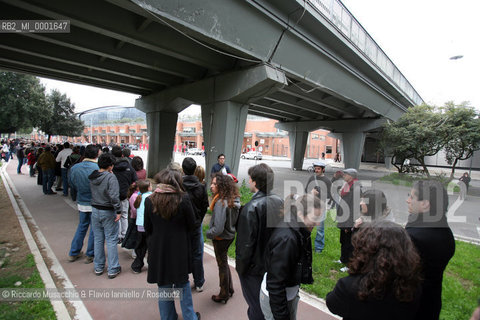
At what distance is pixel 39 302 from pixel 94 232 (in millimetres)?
1073

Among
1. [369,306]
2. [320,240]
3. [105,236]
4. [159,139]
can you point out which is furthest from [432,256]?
[159,139]

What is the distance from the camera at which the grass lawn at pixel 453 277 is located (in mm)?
3418

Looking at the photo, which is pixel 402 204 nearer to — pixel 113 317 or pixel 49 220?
pixel 113 317

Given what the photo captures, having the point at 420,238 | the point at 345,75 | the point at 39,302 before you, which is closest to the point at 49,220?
the point at 39,302

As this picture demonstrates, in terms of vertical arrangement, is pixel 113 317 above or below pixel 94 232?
below

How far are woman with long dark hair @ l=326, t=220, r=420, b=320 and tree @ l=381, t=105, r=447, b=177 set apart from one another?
17.9 metres

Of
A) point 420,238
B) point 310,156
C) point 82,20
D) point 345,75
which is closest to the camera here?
point 420,238

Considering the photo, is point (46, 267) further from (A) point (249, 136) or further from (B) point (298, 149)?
(A) point (249, 136)

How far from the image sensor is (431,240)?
6.49 ft

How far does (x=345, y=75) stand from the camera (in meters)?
13.0

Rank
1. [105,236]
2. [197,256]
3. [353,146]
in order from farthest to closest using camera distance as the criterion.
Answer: [353,146] < [105,236] < [197,256]

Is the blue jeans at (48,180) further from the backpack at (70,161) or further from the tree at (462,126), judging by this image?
the tree at (462,126)

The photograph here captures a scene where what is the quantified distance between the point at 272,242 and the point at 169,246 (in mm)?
1182

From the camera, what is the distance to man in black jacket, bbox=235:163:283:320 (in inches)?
86.5
